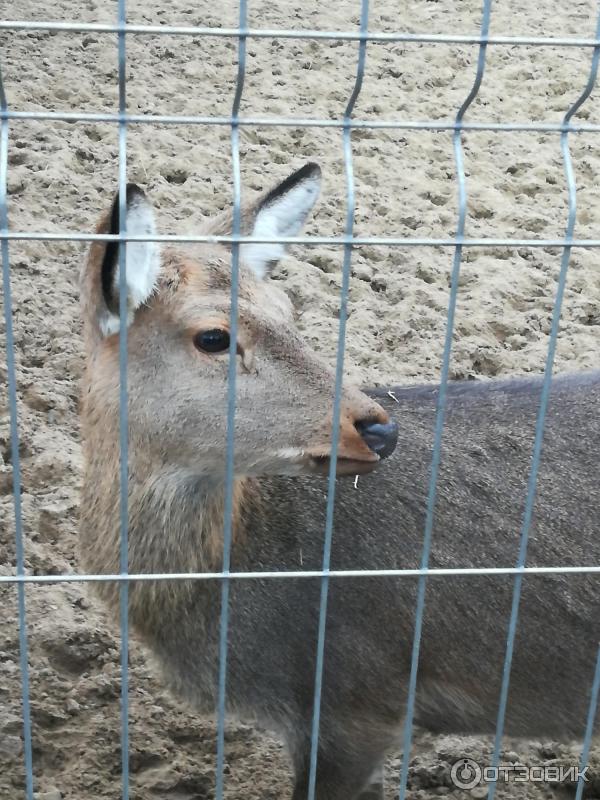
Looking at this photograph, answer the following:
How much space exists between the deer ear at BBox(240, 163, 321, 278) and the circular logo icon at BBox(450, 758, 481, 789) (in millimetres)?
2024

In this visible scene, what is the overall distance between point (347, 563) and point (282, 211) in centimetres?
118

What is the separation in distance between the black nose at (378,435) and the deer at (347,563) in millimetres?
434

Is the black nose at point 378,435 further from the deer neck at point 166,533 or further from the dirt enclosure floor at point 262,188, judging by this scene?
the dirt enclosure floor at point 262,188

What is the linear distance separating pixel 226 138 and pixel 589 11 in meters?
3.92

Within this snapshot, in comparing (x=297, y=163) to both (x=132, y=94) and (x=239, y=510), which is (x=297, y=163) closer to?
(x=132, y=94)

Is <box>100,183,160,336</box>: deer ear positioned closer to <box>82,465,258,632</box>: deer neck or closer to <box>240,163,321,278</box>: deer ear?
<box>240,163,321,278</box>: deer ear

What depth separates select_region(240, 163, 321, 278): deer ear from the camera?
3.67 metres

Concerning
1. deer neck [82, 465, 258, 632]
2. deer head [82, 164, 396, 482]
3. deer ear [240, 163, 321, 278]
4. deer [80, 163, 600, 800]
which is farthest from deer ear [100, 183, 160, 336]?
deer neck [82, 465, 258, 632]

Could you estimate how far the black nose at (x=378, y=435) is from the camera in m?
3.33

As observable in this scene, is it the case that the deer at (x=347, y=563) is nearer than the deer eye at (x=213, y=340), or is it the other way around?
the deer eye at (x=213, y=340)

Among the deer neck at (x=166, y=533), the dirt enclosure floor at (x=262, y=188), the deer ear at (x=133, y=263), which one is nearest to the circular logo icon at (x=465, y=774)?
the dirt enclosure floor at (x=262, y=188)

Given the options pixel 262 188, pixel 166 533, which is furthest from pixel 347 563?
pixel 262 188

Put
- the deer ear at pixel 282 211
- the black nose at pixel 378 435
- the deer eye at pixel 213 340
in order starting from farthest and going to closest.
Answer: the deer ear at pixel 282 211, the deer eye at pixel 213 340, the black nose at pixel 378 435

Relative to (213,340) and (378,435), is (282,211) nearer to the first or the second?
(213,340)
